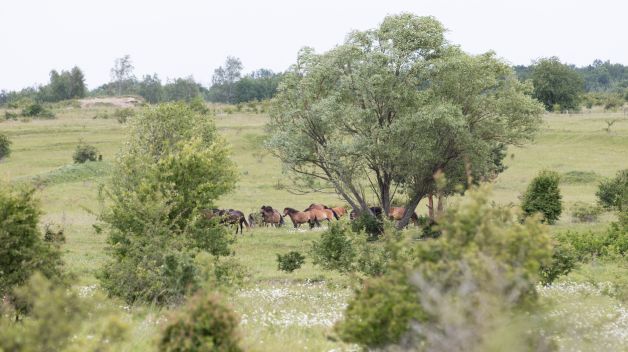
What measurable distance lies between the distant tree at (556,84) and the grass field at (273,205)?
35.2 feet

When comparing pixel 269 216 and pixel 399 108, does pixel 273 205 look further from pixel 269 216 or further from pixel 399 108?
pixel 399 108

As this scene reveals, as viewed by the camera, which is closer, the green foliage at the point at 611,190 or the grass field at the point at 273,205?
the grass field at the point at 273,205

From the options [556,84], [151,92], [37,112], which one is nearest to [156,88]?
[151,92]

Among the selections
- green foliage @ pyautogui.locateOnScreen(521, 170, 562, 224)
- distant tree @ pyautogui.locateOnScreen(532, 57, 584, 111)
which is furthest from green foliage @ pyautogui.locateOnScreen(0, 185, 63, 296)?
distant tree @ pyautogui.locateOnScreen(532, 57, 584, 111)

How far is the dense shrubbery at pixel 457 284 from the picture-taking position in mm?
6680

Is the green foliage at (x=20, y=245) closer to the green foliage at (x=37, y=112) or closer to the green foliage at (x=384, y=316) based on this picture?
the green foliage at (x=384, y=316)

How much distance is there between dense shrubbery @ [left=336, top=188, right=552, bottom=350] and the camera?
6.68m

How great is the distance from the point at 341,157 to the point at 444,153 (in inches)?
204

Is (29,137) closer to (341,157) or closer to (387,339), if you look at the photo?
(341,157)

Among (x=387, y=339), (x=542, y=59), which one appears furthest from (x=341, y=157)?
(x=542, y=59)

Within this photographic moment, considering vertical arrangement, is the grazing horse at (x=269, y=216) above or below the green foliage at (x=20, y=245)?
below

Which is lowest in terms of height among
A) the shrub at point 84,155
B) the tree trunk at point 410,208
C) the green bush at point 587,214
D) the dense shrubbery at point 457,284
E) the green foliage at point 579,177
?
the green foliage at point 579,177

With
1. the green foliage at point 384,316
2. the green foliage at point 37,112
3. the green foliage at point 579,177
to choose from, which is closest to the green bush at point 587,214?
the green foliage at point 579,177

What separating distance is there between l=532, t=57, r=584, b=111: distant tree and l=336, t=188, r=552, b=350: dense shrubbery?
9536 cm
